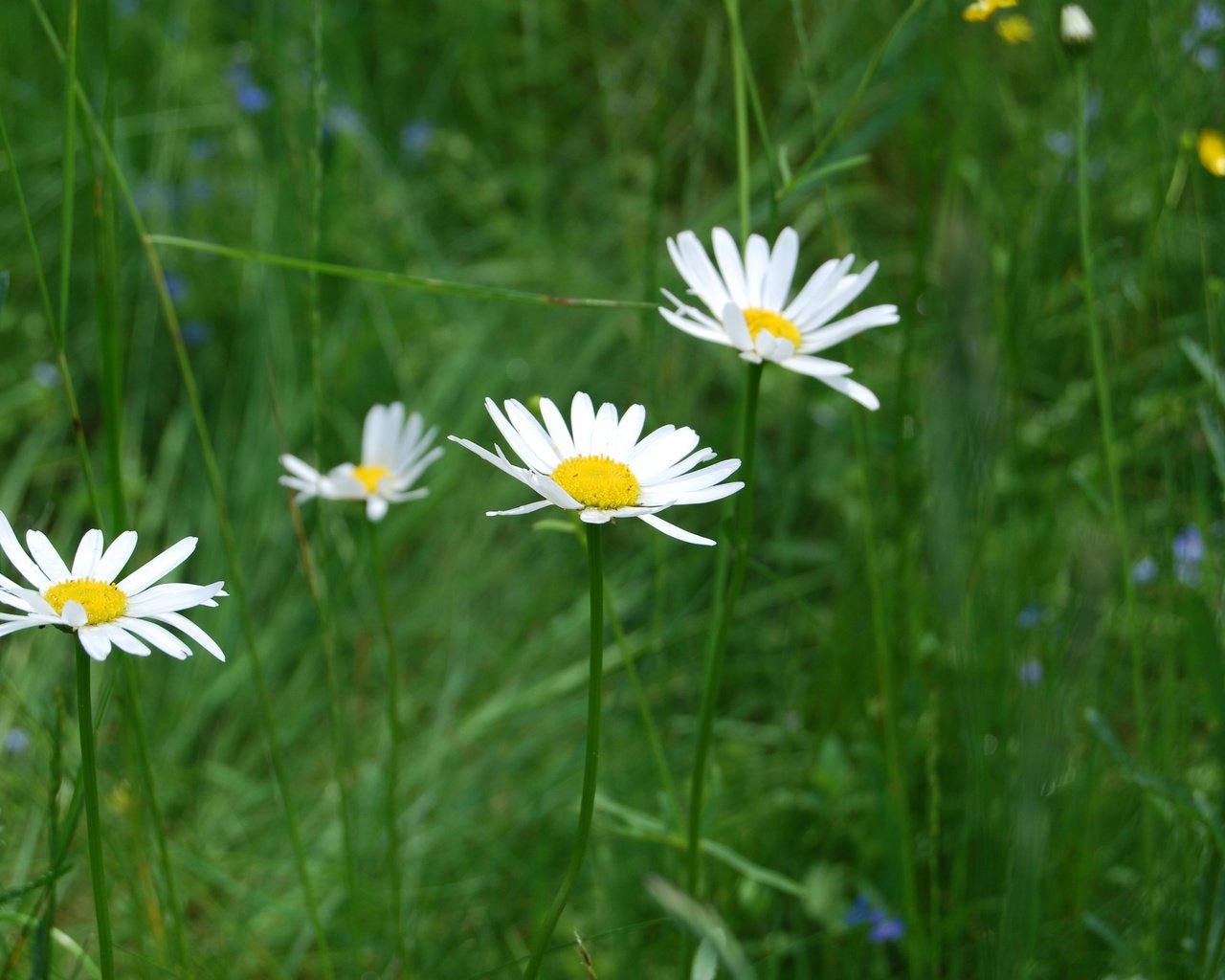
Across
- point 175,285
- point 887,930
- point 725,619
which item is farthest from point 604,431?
point 175,285

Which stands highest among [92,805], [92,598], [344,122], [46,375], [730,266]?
[344,122]

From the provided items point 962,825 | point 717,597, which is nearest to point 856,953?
point 962,825

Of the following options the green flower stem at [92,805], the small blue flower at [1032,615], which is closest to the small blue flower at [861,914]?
the small blue flower at [1032,615]

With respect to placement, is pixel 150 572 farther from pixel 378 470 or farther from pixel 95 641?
pixel 378 470

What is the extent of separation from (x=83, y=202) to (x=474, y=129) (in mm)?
914

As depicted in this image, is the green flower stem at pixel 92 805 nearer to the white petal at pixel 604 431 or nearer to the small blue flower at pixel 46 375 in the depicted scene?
the white petal at pixel 604 431

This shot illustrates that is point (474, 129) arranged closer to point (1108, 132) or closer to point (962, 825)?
point (1108, 132)

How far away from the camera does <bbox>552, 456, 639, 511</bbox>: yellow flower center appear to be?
2.29 ft

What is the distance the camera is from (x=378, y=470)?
1.14 m

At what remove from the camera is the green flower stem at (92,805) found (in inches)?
24.6

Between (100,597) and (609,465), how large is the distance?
0.92 ft

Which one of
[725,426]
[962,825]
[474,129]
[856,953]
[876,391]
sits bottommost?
[856,953]

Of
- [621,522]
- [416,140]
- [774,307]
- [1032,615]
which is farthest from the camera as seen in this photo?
[416,140]

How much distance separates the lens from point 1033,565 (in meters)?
1.40
